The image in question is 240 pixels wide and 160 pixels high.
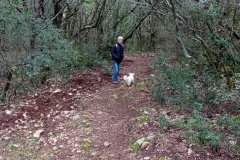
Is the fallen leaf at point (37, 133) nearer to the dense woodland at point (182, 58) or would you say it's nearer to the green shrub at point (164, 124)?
the dense woodland at point (182, 58)

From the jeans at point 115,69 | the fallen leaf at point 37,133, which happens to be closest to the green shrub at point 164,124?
the fallen leaf at point 37,133

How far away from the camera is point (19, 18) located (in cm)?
800

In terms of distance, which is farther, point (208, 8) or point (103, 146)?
point (208, 8)

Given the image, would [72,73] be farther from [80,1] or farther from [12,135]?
[12,135]

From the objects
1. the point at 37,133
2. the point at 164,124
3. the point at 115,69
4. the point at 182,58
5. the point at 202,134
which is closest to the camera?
the point at 202,134

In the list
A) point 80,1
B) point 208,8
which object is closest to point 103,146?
point 208,8

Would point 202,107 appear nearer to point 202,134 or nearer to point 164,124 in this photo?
point 164,124

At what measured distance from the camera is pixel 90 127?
22.0 ft

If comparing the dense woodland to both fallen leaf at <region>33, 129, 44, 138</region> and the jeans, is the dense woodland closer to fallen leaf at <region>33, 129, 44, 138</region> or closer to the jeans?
the jeans

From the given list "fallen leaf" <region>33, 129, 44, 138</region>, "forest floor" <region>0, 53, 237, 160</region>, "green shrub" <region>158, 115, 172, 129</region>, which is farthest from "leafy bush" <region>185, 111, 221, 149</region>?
"fallen leaf" <region>33, 129, 44, 138</region>

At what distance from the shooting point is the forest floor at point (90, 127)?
5359 mm

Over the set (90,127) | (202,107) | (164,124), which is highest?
(202,107)

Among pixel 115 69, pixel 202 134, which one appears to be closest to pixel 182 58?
pixel 115 69

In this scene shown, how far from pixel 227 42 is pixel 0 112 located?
628 cm
